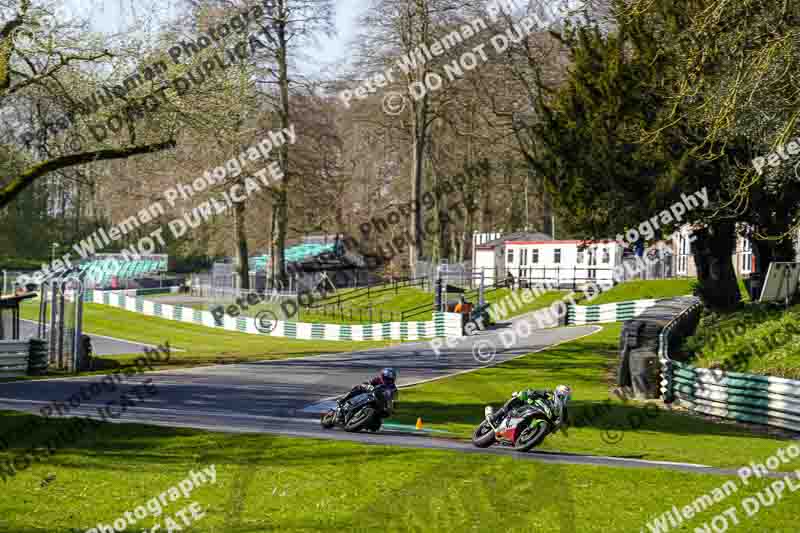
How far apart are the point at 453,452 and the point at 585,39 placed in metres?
19.0

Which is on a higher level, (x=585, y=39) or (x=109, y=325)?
(x=585, y=39)

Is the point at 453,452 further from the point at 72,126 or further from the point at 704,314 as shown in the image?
the point at 704,314

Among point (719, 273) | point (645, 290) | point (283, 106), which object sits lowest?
point (645, 290)

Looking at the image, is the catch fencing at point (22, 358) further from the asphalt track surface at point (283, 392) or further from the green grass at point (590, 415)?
the green grass at point (590, 415)

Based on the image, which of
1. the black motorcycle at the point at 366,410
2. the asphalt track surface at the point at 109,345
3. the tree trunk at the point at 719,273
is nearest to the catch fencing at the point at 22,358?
the asphalt track surface at the point at 109,345

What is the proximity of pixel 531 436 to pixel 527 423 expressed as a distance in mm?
187

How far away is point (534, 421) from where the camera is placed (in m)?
12.0

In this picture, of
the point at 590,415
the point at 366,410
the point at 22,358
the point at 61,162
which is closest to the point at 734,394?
the point at 590,415

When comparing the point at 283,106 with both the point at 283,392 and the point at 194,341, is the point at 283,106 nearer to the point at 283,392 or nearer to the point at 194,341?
the point at 194,341

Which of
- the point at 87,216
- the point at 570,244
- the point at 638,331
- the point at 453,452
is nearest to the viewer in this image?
the point at 453,452

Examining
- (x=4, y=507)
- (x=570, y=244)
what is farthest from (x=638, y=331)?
(x=570, y=244)

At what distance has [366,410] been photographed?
13.8 metres

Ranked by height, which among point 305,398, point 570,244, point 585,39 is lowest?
point 305,398

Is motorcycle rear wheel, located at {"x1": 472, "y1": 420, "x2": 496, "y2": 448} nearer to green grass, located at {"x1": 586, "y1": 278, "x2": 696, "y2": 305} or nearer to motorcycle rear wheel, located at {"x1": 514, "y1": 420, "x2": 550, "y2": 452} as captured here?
motorcycle rear wheel, located at {"x1": 514, "y1": 420, "x2": 550, "y2": 452}
